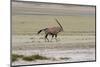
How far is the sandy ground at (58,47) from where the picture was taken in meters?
2.30

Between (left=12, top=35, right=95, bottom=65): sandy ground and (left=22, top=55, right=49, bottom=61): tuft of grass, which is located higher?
(left=12, top=35, right=95, bottom=65): sandy ground

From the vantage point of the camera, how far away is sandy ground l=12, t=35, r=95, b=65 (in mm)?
2305

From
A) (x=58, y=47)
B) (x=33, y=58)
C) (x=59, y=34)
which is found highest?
(x=59, y=34)

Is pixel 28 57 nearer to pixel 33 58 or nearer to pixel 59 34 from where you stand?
pixel 33 58

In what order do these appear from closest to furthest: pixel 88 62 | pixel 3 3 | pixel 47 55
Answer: pixel 3 3 → pixel 47 55 → pixel 88 62

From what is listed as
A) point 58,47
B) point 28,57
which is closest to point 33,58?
point 28,57

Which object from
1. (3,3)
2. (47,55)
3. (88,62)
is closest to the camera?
(3,3)

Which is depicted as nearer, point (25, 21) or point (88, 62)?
point (25, 21)

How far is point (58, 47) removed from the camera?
2.46 metres

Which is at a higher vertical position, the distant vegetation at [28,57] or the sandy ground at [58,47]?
the sandy ground at [58,47]

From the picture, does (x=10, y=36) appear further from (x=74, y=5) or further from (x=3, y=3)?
(x=74, y=5)

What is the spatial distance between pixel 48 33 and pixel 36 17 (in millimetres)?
230

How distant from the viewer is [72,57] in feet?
8.27

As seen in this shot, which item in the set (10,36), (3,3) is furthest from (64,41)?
(3,3)
